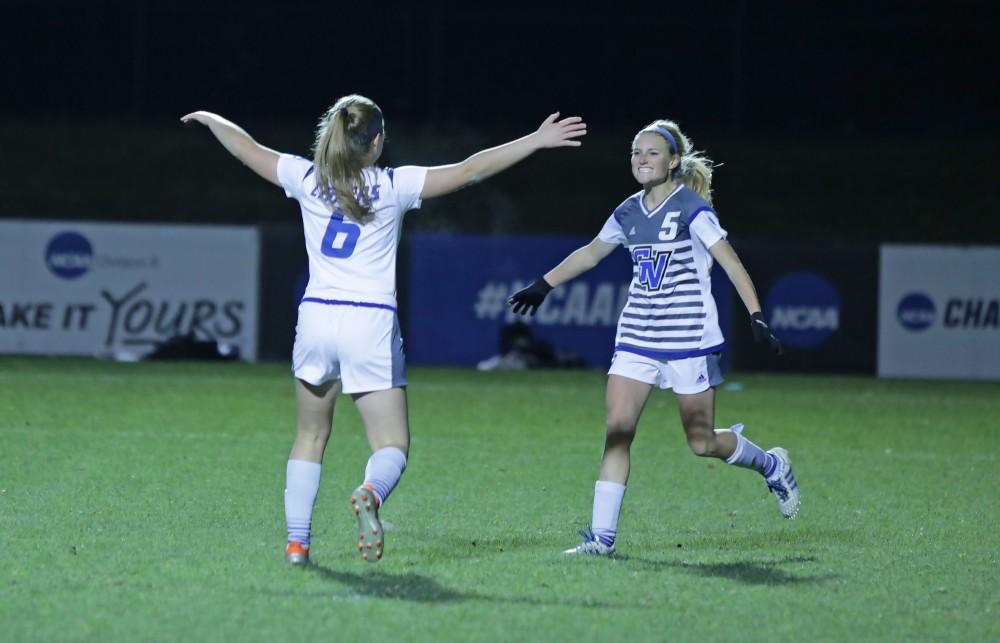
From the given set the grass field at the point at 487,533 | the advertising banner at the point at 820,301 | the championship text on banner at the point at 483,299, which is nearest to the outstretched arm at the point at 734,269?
the grass field at the point at 487,533

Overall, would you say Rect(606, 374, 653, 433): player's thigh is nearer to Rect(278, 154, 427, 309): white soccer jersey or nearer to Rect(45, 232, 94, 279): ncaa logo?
Rect(278, 154, 427, 309): white soccer jersey

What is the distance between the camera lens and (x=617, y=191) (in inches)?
1079

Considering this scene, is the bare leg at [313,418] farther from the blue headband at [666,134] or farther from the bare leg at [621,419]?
the blue headband at [666,134]

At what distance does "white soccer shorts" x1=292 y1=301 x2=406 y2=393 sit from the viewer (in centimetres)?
627

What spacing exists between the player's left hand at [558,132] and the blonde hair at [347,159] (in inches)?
26.3

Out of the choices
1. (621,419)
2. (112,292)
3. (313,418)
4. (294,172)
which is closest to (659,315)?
(621,419)

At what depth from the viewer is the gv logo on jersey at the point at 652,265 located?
7184mm

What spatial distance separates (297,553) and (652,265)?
2.09 meters

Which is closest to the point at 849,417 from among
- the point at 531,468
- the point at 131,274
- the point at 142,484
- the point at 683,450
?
the point at 683,450

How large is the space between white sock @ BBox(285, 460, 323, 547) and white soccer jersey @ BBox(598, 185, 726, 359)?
1619 millimetres

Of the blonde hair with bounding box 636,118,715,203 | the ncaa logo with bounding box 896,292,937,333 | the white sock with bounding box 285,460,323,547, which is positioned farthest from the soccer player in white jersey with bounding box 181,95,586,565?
the ncaa logo with bounding box 896,292,937,333

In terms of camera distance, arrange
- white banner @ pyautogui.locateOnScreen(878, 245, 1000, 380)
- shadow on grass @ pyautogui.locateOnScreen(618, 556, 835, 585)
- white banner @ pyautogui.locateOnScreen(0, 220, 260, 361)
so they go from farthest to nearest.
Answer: white banner @ pyautogui.locateOnScreen(878, 245, 1000, 380) < white banner @ pyautogui.locateOnScreen(0, 220, 260, 361) < shadow on grass @ pyautogui.locateOnScreen(618, 556, 835, 585)

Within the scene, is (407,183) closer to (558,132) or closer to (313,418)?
(558,132)

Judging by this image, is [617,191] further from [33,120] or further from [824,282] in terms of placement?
[33,120]
